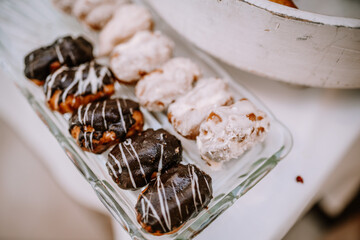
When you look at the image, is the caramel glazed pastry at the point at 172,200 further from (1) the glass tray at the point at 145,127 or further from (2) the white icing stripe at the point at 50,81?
(2) the white icing stripe at the point at 50,81

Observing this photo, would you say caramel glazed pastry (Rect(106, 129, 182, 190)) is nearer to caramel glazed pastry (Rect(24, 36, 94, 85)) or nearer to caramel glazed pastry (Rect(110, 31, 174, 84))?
caramel glazed pastry (Rect(110, 31, 174, 84))

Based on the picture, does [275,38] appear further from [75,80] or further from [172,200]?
[75,80]

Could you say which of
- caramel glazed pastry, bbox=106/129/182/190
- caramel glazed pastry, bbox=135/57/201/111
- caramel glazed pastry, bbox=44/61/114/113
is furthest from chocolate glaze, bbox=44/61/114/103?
caramel glazed pastry, bbox=106/129/182/190

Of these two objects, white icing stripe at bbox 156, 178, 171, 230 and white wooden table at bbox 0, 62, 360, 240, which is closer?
white icing stripe at bbox 156, 178, 171, 230

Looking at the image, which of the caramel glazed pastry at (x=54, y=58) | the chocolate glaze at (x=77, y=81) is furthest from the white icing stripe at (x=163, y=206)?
the caramel glazed pastry at (x=54, y=58)

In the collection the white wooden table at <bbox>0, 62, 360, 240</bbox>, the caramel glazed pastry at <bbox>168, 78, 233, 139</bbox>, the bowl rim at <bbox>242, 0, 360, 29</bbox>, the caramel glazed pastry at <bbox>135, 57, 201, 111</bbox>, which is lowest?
the white wooden table at <bbox>0, 62, 360, 240</bbox>

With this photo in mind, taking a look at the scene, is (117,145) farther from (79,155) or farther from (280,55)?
(280,55)

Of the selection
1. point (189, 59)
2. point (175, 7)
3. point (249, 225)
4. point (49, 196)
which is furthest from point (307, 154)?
point (49, 196)
